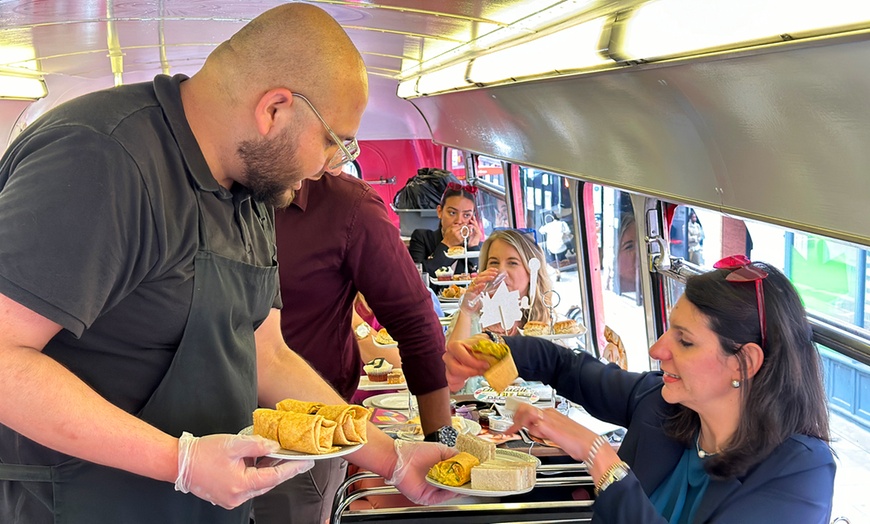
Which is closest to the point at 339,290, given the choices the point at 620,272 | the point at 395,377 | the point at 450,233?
the point at 395,377

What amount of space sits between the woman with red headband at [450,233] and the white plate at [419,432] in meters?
4.47

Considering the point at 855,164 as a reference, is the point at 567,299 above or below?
below

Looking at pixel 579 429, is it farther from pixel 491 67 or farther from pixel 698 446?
pixel 491 67

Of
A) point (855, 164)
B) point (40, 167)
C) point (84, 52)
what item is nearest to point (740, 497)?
point (855, 164)

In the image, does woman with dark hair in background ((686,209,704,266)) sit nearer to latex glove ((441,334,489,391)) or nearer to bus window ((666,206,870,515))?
bus window ((666,206,870,515))

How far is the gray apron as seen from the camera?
2213 millimetres

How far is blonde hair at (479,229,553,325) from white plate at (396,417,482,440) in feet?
4.60

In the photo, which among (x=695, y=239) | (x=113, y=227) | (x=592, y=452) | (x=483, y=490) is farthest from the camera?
(x=695, y=239)

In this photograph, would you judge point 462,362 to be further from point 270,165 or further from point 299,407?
point 270,165

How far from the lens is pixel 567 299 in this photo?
7.27m

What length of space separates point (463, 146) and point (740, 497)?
6.52 m

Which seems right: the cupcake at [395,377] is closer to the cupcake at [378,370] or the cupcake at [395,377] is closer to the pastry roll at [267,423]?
the cupcake at [378,370]

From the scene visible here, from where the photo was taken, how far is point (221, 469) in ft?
6.57

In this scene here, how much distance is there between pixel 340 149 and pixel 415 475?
1.09 m
